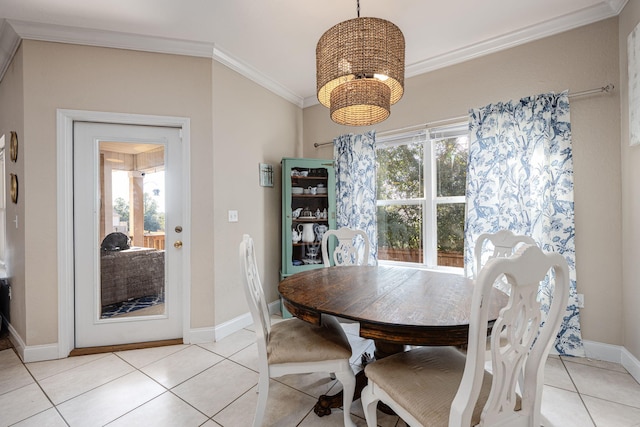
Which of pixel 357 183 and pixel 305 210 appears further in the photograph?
pixel 305 210

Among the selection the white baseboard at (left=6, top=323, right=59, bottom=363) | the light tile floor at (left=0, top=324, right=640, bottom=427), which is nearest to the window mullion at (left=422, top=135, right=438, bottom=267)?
the light tile floor at (left=0, top=324, right=640, bottom=427)

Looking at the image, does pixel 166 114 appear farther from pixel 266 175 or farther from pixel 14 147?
pixel 14 147

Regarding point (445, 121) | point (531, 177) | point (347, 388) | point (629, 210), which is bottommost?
point (347, 388)

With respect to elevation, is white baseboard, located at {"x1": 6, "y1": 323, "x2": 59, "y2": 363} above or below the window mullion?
below

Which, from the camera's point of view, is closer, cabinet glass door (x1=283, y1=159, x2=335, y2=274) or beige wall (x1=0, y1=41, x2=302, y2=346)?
beige wall (x1=0, y1=41, x2=302, y2=346)

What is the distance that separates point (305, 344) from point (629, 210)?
99.6 inches

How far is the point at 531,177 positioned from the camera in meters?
2.37

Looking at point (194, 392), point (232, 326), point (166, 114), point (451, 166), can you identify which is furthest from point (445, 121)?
point (194, 392)

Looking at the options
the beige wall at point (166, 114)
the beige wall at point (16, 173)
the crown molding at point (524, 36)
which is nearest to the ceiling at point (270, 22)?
the crown molding at point (524, 36)

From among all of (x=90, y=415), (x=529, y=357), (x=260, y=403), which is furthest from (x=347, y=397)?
(x=90, y=415)

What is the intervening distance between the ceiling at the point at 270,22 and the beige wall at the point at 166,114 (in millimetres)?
133

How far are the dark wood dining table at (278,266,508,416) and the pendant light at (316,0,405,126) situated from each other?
1.15 m

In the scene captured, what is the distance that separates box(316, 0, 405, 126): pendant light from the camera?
1559mm

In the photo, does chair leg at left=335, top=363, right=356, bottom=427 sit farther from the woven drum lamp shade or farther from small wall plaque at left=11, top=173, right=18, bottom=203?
small wall plaque at left=11, top=173, right=18, bottom=203
